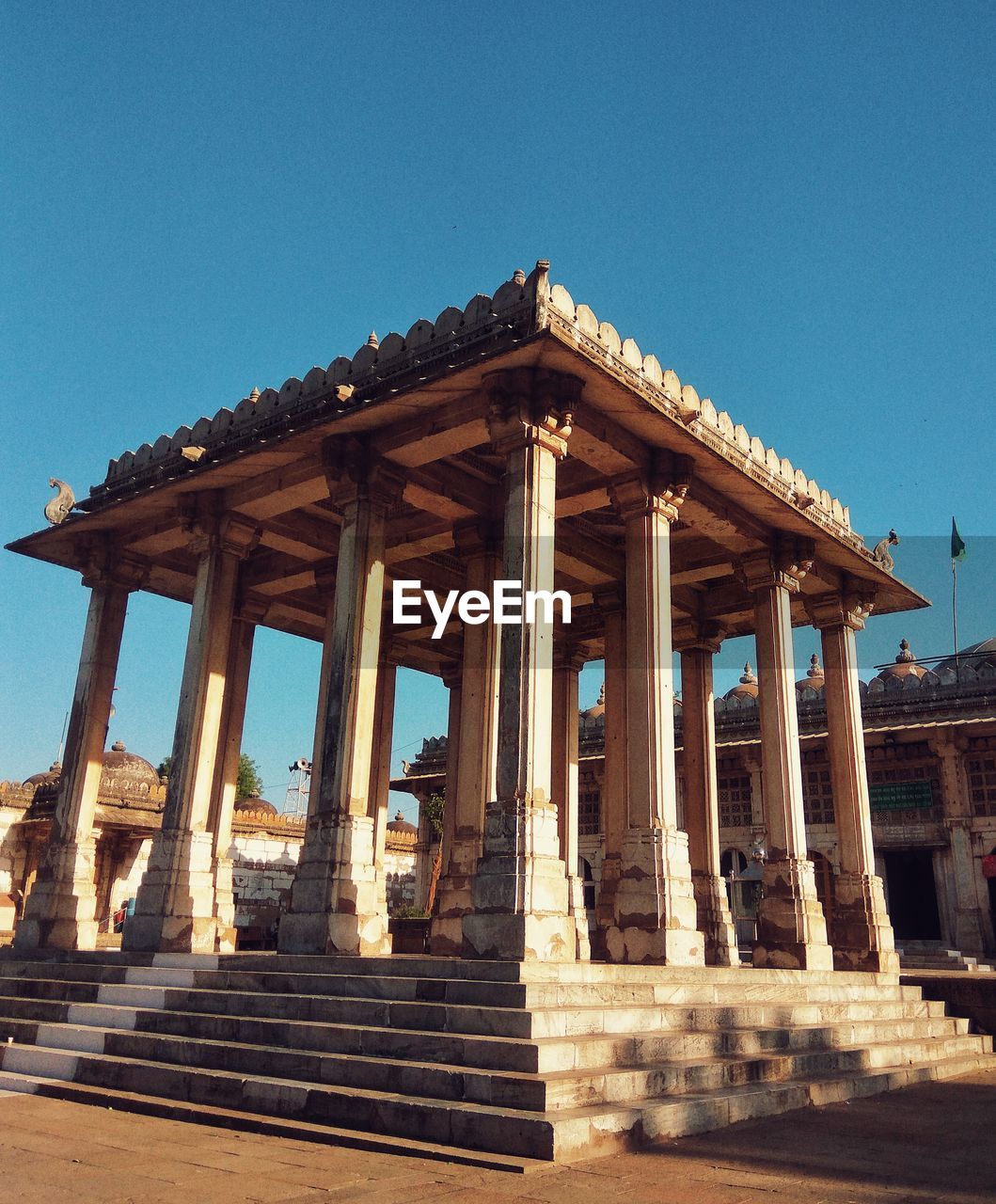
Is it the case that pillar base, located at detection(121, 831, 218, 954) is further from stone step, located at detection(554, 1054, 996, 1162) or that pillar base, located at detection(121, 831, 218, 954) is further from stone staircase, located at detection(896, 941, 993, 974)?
stone staircase, located at detection(896, 941, 993, 974)

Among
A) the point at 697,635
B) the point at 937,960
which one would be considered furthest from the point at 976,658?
the point at 697,635

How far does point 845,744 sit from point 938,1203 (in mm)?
12734

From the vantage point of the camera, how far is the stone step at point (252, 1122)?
6.55 m

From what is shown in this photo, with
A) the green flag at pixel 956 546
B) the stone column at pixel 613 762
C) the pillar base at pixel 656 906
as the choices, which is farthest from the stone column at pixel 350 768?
the green flag at pixel 956 546

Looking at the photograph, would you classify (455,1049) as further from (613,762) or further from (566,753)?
(566,753)

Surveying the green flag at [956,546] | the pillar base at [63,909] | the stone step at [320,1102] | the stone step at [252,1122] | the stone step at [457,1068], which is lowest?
the stone step at [252,1122]

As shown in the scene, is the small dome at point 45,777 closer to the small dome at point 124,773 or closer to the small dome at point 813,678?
the small dome at point 124,773

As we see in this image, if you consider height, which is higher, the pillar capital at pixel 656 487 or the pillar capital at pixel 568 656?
the pillar capital at pixel 656 487

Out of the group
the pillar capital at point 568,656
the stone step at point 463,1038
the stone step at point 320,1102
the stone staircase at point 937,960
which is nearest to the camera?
the stone step at point 320,1102

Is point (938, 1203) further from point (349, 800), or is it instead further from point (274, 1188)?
point (349, 800)

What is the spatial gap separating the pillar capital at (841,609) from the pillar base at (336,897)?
9856mm

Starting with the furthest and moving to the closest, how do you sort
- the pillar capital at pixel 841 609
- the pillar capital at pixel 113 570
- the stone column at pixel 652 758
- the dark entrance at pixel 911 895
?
1. the dark entrance at pixel 911 895
2. the pillar capital at pixel 841 609
3. the pillar capital at pixel 113 570
4. the stone column at pixel 652 758

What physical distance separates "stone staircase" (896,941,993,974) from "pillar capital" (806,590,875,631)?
29.9 ft

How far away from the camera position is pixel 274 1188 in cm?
580
